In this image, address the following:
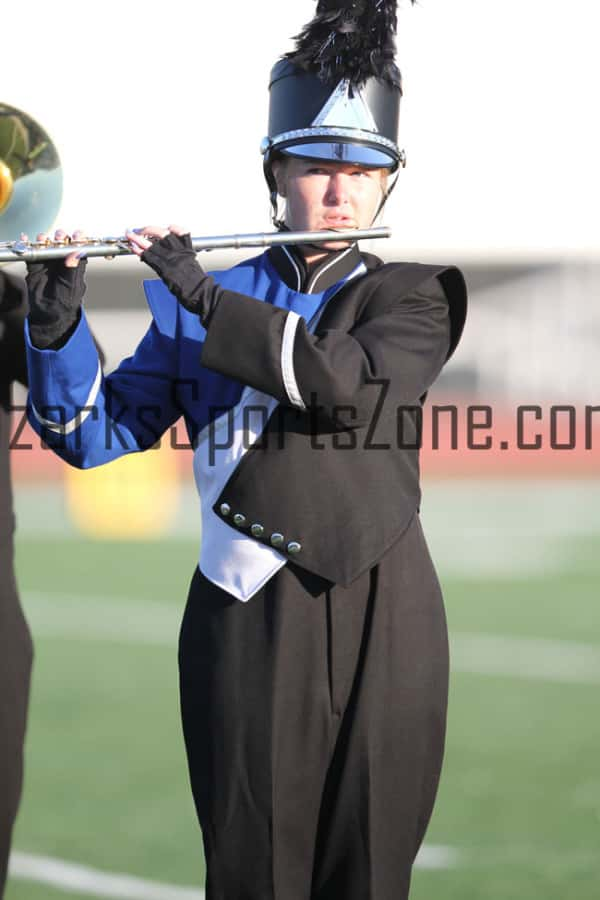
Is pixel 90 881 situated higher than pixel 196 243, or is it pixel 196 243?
pixel 196 243

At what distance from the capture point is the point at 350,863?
2143 mm

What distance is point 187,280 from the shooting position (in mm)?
2090

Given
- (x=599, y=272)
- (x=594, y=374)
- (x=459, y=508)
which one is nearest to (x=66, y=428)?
(x=459, y=508)

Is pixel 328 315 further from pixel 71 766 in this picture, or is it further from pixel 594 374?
pixel 594 374

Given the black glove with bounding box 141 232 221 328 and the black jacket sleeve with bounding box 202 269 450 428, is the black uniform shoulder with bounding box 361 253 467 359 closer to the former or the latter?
the black jacket sleeve with bounding box 202 269 450 428

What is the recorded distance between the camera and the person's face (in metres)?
2.25

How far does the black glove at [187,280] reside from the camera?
82.0 inches

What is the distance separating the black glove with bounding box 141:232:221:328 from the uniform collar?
206mm

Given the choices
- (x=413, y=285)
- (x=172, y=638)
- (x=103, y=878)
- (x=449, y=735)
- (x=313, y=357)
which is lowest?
(x=172, y=638)

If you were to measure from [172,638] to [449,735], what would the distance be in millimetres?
2130

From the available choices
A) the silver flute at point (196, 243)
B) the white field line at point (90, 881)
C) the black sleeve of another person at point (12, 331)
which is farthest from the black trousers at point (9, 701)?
the silver flute at point (196, 243)

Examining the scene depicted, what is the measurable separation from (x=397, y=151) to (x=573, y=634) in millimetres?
4525

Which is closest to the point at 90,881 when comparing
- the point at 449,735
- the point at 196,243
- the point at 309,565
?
the point at 309,565

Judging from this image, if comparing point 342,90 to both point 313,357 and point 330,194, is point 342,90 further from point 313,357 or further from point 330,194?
point 313,357
